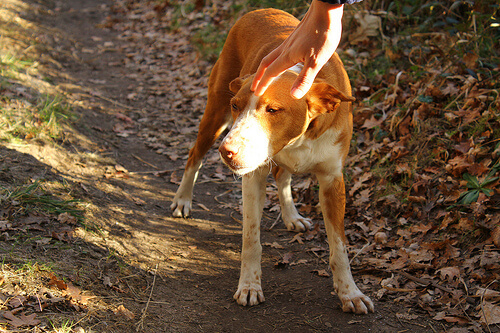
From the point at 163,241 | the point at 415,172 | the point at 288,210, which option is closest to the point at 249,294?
the point at 163,241

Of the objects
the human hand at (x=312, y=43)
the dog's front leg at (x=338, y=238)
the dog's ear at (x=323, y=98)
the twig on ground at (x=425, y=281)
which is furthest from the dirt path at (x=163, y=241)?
the human hand at (x=312, y=43)

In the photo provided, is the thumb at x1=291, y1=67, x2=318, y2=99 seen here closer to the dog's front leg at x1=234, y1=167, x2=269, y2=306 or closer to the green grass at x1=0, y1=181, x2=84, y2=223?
the dog's front leg at x1=234, y1=167, x2=269, y2=306

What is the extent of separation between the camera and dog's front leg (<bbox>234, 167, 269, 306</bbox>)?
3.13 m

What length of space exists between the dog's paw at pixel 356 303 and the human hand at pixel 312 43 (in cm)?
A: 162

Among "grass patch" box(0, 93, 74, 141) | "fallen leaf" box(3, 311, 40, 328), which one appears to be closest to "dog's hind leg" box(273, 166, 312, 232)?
"fallen leaf" box(3, 311, 40, 328)

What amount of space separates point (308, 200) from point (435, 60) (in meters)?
2.20

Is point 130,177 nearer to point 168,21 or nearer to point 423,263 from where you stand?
point 423,263

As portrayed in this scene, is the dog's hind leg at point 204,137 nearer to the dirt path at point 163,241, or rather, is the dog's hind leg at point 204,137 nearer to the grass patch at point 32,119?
the dirt path at point 163,241

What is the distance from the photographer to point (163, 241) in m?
3.86

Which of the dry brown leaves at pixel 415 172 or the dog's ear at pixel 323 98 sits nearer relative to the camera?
the dog's ear at pixel 323 98

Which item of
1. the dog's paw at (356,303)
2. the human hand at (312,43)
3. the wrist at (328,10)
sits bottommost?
the dog's paw at (356,303)

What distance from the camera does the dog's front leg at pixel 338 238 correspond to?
121 inches

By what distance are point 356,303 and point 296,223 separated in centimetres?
123

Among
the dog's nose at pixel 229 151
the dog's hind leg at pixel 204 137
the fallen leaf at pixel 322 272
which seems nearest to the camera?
the dog's nose at pixel 229 151
